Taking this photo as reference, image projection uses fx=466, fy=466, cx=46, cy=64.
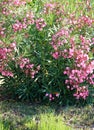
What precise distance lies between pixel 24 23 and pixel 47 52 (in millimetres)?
495

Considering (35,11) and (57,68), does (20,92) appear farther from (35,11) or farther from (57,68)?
(35,11)

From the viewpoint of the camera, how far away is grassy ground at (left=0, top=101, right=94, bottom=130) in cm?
529

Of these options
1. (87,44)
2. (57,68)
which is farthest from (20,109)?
(87,44)

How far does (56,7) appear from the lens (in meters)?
6.25

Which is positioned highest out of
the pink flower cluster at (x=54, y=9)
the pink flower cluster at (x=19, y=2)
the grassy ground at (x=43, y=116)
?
the pink flower cluster at (x=19, y=2)

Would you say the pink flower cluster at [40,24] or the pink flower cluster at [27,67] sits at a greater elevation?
the pink flower cluster at [40,24]

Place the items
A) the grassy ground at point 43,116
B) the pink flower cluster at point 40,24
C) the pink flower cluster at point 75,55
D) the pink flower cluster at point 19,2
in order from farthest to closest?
1. the pink flower cluster at point 19,2
2. the pink flower cluster at point 40,24
3. the pink flower cluster at point 75,55
4. the grassy ground at point 43,116

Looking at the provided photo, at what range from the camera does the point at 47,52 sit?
6.08m

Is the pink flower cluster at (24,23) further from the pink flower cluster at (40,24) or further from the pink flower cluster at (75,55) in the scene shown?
the pink flower cluster at (75,55)

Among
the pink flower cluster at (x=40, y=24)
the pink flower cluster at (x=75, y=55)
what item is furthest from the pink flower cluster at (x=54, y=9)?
the pink flower cluster at (x=75, y=55)

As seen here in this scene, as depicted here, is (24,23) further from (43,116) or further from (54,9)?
(43,116)

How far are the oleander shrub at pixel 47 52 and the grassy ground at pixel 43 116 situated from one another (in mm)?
179

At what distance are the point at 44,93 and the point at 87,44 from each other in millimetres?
919

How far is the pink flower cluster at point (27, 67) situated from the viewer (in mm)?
5848
